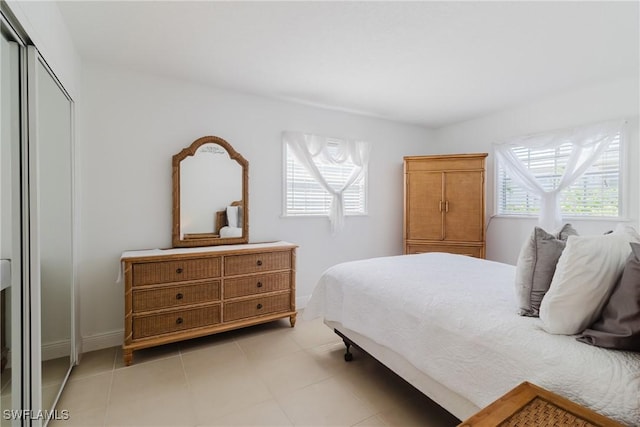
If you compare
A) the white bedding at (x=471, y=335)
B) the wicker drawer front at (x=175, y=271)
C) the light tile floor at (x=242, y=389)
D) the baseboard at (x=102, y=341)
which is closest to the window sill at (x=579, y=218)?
the white bedding at (x=471, y=335)

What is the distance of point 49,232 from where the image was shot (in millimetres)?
1769

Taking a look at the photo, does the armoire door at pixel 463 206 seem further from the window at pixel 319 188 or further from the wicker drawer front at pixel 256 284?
the wicker drawer front at pixel 256 284

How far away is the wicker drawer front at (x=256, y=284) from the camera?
9.25 ft

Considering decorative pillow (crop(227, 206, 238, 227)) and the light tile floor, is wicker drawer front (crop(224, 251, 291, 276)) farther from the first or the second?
the light tile floor

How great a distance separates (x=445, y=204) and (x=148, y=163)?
3526 mm

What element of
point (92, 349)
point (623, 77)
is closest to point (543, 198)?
point (623, 77)

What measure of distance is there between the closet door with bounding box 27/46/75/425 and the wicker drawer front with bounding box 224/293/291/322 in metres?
1.17

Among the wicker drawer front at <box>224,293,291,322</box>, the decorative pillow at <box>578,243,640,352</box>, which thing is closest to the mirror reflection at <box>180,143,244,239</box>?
the wicker drawer front at <box>224,293,291,322</box>

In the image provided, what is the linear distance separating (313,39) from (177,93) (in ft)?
5.10

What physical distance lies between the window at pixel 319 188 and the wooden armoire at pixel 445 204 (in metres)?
0.68

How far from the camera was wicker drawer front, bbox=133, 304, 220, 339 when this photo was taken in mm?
2443

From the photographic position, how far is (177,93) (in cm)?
299

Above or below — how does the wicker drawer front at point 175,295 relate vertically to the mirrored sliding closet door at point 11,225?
below

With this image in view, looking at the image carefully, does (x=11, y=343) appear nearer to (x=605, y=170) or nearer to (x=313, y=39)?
(x=313, y=39)
